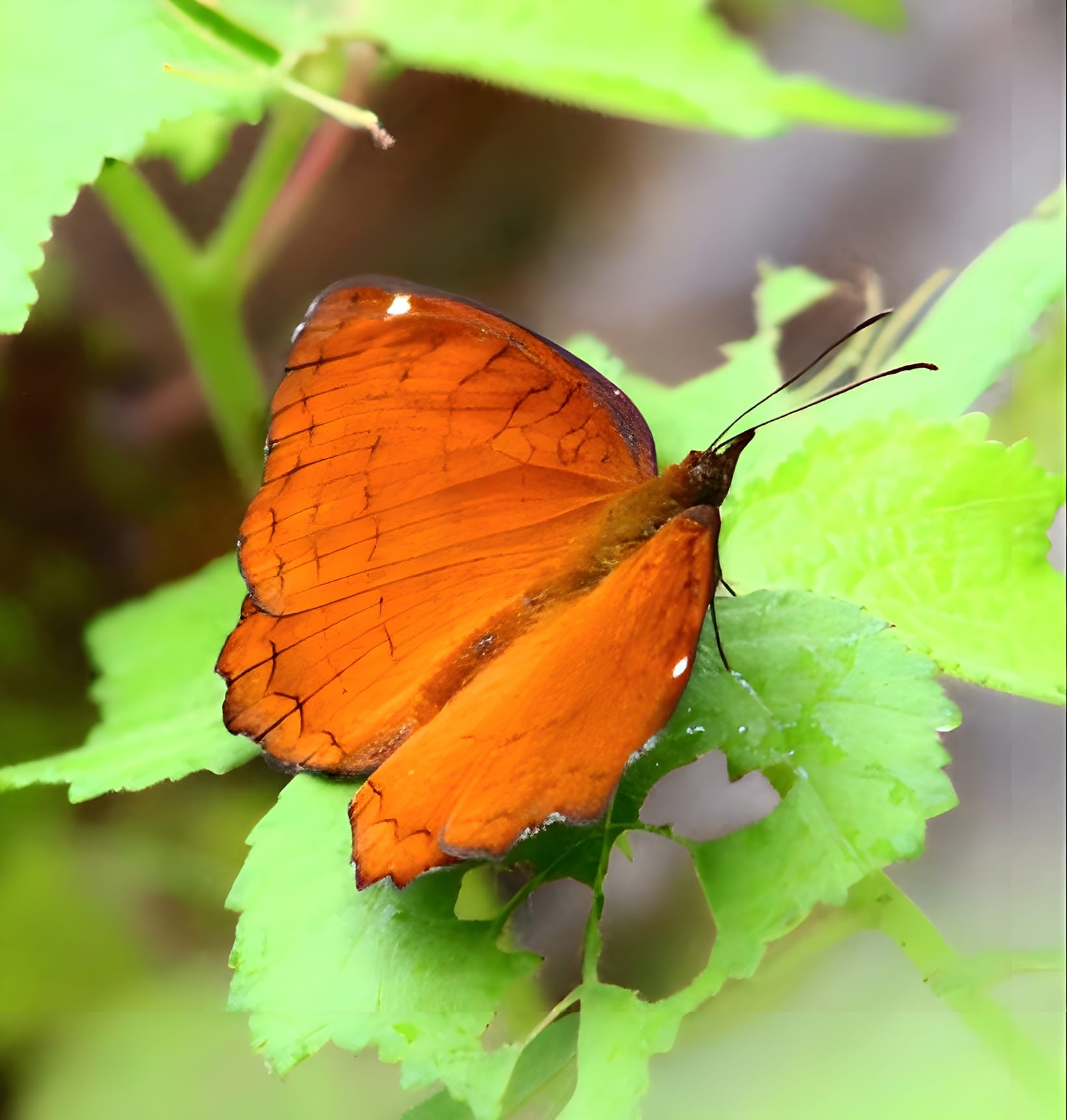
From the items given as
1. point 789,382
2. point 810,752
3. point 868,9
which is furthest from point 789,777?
point 868,9

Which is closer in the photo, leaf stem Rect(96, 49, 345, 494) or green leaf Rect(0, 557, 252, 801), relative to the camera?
green leaf Rect(0, 557, 252, 801)

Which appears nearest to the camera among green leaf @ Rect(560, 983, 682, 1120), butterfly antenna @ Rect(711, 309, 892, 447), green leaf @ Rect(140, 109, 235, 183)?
green leaf @ Rect(560, 983, 682, 1120)

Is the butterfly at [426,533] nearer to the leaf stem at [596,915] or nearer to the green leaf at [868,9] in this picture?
the leaf stem at [596,915]

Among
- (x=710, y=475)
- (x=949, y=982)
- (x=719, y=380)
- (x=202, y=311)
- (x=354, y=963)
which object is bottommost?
(x=949, y=982)

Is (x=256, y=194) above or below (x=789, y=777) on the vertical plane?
above

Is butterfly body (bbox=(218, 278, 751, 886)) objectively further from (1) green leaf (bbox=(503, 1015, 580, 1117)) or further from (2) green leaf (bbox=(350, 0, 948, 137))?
(2) green leaf (bbox=(350, 0, 948, 137))

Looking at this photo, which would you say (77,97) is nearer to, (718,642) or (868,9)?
(718,642)

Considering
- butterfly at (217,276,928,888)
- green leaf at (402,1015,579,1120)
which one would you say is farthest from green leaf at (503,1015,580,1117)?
butterfly at (217,276,928,888)
